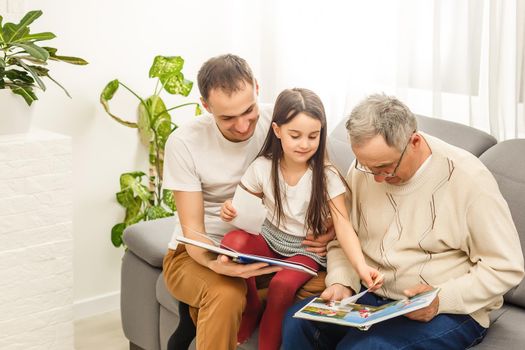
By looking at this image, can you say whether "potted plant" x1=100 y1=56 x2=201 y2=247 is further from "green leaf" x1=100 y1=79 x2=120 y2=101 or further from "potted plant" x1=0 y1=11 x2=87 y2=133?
"potted plant" x1=0 y1=11 x2=87 y2=133

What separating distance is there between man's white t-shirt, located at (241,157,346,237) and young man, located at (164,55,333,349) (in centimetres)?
7

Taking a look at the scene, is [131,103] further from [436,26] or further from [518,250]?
[518,250]

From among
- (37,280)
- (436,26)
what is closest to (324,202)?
(436,26)

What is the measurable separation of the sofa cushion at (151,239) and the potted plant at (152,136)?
532mm

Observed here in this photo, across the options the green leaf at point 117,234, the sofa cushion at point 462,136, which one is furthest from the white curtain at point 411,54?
the green leaf at point 117,234

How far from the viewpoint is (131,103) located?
3379 mm

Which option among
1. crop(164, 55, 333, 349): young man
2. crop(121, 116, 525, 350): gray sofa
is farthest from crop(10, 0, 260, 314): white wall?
crop(164, 55, 333, 349): young man

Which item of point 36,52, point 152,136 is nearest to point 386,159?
point 36,52

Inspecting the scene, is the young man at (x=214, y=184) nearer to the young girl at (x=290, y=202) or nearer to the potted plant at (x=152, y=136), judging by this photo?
the young girl at (x=290, y=202)

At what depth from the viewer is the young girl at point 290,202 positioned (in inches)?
83.4

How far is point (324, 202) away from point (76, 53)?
1.53 meters

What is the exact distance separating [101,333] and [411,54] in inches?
68.7

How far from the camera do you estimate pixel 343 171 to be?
8.37 feet

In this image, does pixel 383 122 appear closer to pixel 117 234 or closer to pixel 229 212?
pixel 229 212
